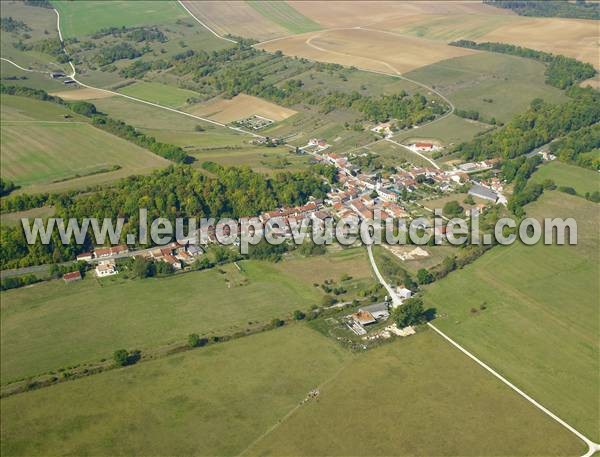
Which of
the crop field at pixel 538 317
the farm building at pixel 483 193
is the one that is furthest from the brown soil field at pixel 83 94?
the crop field at pixel 538 317

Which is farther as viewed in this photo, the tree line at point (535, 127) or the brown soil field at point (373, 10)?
the brown soil field at point (373, 10)

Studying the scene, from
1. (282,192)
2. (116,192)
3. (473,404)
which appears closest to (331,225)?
(282,192)

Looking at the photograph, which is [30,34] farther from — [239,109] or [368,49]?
[368,49]

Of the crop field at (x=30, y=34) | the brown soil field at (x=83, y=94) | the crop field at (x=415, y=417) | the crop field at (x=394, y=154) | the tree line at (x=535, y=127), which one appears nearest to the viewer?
the crop field at (x=415, y=417)

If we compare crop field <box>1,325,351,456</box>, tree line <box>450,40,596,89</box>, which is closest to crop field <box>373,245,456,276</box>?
crop field <box>1,325,351,456</box>

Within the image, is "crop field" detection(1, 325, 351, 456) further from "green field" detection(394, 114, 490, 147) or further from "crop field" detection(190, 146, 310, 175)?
"green field" detection(394, 114, 490, 147)

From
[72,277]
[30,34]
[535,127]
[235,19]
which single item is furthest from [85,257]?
Result: [235,19]

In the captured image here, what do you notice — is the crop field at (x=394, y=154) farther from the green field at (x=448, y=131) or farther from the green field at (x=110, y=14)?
the green field at (x=110, y=14)
